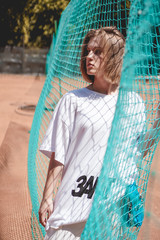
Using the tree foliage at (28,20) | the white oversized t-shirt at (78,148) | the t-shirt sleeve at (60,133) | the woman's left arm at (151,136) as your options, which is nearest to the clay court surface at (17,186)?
the woman's left arm at (151,136)

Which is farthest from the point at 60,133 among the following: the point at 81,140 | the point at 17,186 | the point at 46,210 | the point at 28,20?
the point at 28,20

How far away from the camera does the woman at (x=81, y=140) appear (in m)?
1.25

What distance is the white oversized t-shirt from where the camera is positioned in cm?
125

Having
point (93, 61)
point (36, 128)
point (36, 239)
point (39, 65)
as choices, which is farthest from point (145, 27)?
point (39, 65)

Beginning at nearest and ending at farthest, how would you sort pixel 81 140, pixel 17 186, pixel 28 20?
1. pixel 81 140
2. pixel 17 186
3. pixel 28 20

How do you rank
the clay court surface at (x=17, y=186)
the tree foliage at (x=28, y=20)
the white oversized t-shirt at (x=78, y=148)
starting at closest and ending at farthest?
the white oversized t-shirt at (x=78, y=148), the clay court surface at (x=17, y=186), the tree foliage at (x=28, y=20)

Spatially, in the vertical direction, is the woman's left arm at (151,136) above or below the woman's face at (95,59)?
below

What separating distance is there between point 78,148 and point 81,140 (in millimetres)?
41

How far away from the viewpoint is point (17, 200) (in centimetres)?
282

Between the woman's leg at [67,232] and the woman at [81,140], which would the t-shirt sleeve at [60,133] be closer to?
the woman at [81,140]

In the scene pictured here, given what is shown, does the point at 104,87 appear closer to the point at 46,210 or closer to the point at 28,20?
the point at 46,210

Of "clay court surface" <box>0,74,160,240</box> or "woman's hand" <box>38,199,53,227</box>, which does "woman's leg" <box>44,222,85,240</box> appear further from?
"clay court surface" <box>0,74,160,240</box>

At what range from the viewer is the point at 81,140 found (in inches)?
49.5

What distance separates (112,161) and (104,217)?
268 millimetres
